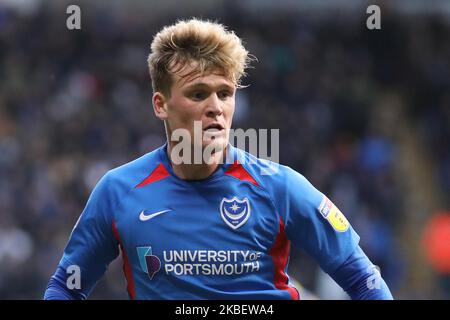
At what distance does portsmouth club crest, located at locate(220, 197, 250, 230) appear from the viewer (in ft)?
14.2

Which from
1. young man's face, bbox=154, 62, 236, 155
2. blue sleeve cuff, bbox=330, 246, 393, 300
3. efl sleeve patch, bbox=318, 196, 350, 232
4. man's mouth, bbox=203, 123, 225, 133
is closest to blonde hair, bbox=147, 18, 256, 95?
young man's face, bbox=154, 62, 236, 155

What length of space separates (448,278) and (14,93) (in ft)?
21.9

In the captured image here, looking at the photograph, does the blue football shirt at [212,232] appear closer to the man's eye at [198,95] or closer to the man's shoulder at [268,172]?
the man's shoulder at [268,172]

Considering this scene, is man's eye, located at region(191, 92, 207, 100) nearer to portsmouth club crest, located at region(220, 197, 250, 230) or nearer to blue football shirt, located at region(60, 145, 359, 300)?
blue football shirt, located at region(60, 145, 359, 300)

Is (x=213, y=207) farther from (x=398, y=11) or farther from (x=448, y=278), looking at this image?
(x=398, y=11)

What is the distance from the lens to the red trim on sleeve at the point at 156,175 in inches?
178

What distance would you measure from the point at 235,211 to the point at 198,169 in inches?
10.7

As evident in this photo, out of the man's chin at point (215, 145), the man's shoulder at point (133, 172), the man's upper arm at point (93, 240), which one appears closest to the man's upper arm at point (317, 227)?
the man's chin at point (215, 145)

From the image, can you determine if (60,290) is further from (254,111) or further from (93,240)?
(254,111)

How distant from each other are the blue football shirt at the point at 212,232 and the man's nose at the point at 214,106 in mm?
300

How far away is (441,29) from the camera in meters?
16.7

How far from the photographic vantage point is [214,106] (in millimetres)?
4266

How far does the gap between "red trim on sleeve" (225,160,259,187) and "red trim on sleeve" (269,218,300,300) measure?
298mm
